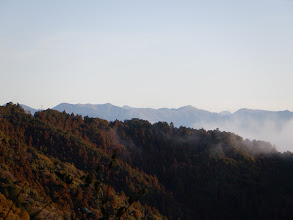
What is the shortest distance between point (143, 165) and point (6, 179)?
7526 centimetres

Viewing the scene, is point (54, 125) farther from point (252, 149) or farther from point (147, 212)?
point (252, 149)

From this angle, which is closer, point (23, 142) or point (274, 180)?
point (23, 142)

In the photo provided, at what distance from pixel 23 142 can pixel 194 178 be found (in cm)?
6554

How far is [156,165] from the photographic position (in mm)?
156625

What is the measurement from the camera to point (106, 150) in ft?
484

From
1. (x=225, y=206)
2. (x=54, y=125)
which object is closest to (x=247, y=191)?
(x=225, y=206)

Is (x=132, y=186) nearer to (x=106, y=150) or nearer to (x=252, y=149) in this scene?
(x=106, y=150)

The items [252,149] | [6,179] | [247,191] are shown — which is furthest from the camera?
[252,149]

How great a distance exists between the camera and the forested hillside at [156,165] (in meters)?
109

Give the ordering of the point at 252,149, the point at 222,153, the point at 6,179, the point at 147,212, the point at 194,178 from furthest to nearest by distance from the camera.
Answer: the point at 252,149 < the point at 222,153 < the point at 194,178 < the point at 147,212 < the point at 6,179

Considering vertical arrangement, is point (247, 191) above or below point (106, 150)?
below

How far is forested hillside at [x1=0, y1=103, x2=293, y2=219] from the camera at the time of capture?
109 metres

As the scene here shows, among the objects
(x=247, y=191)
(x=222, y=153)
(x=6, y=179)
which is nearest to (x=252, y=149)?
(x=222, y=153)

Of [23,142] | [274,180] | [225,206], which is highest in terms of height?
[23,142]
